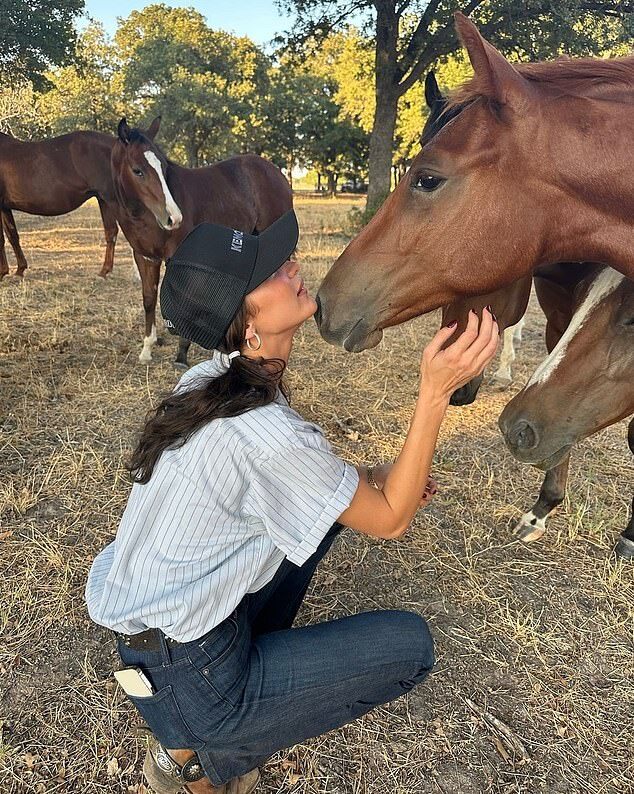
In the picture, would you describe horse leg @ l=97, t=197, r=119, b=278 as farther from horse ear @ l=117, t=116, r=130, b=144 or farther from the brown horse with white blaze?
the brown horse with white blaze

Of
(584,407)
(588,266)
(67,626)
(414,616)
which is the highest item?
(588,266)

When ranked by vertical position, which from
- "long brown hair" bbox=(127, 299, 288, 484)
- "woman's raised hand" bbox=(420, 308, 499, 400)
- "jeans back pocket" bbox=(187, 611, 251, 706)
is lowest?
"jeans back pocket" bbox=(187, 611, 251, 706)

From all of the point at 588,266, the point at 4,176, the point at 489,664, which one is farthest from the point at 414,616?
the point at 4,176

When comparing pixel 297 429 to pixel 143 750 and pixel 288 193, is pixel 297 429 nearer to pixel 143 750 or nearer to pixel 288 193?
pixel 143 750

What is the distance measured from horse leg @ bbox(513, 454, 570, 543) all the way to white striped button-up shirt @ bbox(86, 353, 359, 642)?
1932 millimetres

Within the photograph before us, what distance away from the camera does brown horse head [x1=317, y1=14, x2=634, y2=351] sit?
1615mm

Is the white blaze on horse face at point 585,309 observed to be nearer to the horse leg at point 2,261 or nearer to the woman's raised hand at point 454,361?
the woman's raised hand at point 454,361

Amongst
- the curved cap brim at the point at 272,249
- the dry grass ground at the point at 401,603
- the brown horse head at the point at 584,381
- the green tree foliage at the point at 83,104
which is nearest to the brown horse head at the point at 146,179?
the dry grass ground at the point at 401,603

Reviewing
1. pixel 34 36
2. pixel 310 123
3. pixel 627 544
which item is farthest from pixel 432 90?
pixel 310 123

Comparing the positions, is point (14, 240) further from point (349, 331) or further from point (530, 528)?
point (530, 528)

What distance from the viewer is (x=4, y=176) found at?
7227 mm

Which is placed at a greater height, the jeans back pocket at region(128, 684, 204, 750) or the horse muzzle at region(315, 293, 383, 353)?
the horse muzzle at region(315, 293, 383, 353)

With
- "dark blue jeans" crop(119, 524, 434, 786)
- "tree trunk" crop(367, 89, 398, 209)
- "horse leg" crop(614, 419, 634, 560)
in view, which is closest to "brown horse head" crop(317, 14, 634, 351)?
"dark blue jeans" crop(119, 524, 434, 786)

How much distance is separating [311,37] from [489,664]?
13670mm
